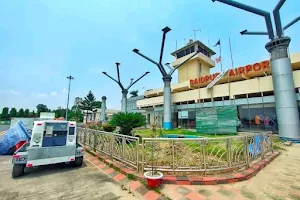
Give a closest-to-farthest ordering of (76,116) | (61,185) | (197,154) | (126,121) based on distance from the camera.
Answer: (61,185) → (197,154) → (126,121) → (76,116)

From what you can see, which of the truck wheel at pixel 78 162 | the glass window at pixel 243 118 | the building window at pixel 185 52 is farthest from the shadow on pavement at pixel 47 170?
the building window at pixel 185 52

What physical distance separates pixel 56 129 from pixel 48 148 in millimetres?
824

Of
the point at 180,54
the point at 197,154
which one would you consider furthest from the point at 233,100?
the point at 180,54

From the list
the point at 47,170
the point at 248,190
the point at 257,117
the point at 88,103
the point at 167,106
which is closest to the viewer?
the point at 248,190

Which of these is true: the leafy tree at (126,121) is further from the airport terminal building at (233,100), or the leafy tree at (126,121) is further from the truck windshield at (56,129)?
the airport terminal building at (233,100)

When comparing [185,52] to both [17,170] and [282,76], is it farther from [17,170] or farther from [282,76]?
[17,170]

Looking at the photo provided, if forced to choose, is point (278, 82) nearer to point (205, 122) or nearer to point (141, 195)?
point (205, 122)

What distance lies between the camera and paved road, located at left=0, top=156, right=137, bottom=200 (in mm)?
3283

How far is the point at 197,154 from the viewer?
4645mm

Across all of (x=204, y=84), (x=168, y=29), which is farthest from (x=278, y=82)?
(x=168, y=29)

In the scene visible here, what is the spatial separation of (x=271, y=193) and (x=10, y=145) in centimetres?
1084

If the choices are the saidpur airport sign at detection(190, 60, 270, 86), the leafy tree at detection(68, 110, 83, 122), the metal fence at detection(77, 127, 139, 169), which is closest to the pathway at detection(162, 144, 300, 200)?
the metal fence at detection(77, 127, 139, 169)

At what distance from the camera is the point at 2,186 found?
3.83 metres

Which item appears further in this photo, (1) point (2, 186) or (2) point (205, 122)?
(2) point (205, 122)
